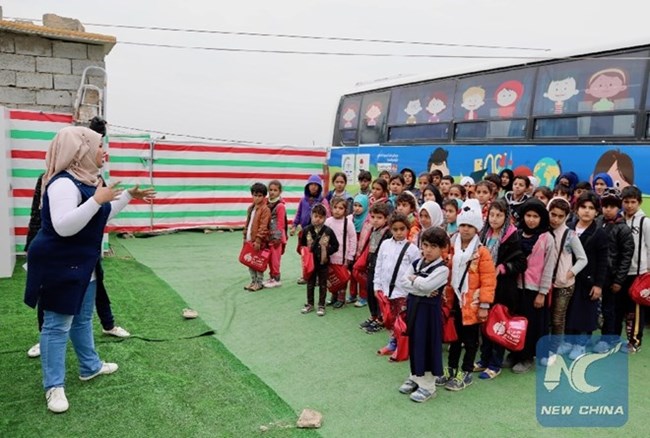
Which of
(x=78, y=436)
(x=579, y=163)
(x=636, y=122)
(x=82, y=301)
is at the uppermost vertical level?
(x=636, y=122)

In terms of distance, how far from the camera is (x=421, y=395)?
3617mm

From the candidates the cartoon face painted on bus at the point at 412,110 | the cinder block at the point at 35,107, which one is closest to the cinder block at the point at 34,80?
the cinder block at the point at 35,107

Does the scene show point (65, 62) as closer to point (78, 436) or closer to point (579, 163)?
point (78, 436)

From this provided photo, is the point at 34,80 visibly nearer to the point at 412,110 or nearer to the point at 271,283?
the point at 271,283

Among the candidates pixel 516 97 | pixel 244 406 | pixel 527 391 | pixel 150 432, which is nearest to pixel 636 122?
pixel 516 97

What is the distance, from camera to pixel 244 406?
343 cm

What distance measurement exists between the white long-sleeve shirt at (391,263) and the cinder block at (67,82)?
18.6 ft

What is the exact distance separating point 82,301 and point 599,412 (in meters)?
3.60

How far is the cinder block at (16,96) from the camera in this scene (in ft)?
24.0

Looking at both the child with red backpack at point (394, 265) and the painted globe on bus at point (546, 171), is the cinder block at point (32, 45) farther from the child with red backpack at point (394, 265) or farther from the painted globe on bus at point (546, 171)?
the painted globe on bus at point (546, 171)

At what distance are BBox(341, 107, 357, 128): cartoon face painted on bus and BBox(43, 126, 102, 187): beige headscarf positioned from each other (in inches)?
308

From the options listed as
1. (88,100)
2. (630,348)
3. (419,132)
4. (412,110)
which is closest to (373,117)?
(412,110)

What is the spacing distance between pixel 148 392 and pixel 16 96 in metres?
5.75

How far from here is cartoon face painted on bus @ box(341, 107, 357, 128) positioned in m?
10.7
